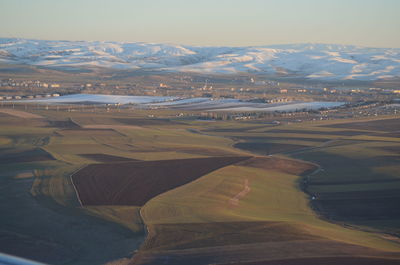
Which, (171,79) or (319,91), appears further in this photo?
(171,79)

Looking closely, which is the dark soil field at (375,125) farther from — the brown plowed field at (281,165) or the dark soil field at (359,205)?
the dark soil field at (359,205)

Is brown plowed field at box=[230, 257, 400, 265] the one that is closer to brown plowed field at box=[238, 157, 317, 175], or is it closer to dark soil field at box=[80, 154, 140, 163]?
brown plowed field at box=[238, 157, 317, 175]

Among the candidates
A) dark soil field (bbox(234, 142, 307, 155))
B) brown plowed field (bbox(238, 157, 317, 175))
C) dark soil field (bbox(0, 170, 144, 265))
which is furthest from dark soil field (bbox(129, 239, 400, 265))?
dark soil field (bbox(234, 142, 307, 155))

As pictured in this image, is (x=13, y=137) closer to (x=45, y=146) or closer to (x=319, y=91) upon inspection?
(x=45, y=146)

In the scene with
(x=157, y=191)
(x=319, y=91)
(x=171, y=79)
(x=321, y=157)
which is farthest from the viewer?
(x=171, y=79)

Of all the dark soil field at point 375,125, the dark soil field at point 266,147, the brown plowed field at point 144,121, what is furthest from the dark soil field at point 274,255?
the dark soil field at point 375,125

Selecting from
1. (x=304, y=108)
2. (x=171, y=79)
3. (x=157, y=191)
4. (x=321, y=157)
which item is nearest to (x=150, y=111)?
(x=304, y=108)
